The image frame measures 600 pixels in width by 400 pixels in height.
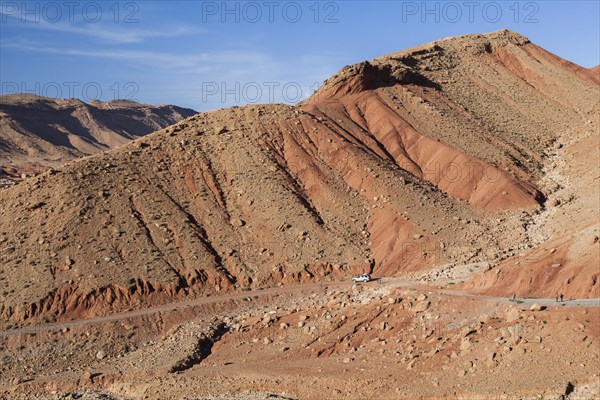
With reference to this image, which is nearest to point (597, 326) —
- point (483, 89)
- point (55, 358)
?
point (55, 358)

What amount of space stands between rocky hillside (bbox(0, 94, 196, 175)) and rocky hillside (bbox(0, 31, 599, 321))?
3388 inches

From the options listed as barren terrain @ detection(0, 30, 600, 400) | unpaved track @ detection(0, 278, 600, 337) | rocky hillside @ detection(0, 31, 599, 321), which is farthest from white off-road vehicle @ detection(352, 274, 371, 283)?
rocky hillside @ detection(0, 31, 599, 321)

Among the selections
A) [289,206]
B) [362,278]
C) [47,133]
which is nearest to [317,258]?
[362,278]

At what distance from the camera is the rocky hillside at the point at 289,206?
40.6m

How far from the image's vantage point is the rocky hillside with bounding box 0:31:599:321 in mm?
40562

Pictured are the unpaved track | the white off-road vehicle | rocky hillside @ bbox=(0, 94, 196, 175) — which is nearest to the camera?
the unpaved track

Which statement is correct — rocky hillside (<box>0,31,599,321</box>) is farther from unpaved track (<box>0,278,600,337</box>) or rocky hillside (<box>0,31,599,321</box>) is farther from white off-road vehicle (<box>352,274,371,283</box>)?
white off-road vehicle (<box>352,274,371,283</box>)

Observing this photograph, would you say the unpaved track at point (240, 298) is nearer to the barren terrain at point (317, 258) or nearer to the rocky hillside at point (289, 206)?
the barren terrain at point (317, 258)

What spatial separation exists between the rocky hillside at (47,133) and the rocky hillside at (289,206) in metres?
86.1

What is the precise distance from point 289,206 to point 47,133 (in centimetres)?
14290

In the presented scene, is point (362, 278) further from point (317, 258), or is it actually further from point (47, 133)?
point (47, 133)

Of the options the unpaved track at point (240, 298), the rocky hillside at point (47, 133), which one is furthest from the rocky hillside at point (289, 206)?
the rocky hillside at point (47, 133)

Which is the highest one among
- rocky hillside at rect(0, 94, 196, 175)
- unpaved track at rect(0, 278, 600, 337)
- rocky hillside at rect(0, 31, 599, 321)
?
rocky hillside at rect(0, 94, 196, 175)

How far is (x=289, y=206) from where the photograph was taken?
48.0m
